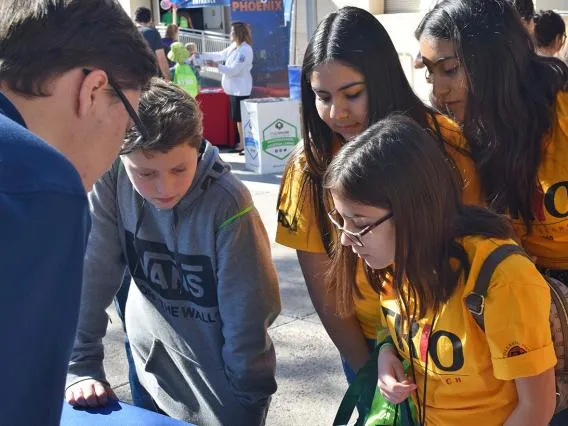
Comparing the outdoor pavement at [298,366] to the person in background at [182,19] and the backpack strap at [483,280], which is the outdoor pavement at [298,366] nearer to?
the backpack strap at [483,280]

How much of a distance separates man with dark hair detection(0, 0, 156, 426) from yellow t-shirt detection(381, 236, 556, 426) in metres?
0.89

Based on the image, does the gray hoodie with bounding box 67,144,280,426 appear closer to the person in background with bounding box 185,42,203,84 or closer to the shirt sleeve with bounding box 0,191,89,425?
the shirt sleeve with bounding box 0,191,89,425

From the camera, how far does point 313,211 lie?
2.40 metres

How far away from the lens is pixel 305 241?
2.43 meters

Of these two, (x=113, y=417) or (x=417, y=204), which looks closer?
(x=417, y=204)

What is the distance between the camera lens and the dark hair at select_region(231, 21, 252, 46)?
1028cm

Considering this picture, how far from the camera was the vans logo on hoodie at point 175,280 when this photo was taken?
224cm

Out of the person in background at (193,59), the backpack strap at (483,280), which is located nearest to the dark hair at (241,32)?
the person in background at (193,59)

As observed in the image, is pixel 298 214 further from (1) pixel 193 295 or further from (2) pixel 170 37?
(2) pixel 170 37

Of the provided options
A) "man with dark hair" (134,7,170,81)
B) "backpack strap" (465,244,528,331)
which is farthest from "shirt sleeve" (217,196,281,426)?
"man with dark hair" (134,7,170,81)

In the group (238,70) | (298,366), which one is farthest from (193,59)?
(298,366)

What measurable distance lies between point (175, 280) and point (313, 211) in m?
0.44

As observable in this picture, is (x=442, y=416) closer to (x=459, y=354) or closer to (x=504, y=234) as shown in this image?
(x=459, y=354)

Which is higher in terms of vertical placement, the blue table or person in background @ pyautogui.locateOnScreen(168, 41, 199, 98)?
the blue table
